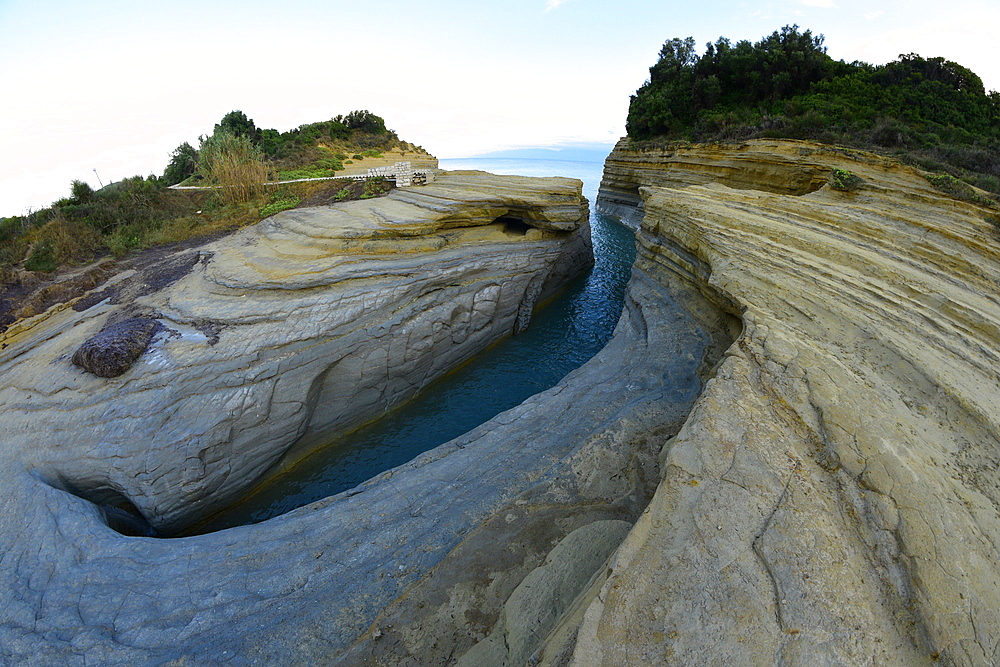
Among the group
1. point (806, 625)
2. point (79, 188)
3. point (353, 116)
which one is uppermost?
point (353, 116)

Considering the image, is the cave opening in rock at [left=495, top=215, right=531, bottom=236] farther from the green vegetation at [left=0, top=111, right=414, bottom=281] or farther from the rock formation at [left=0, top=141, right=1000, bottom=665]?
the green vegetation at [left=0, top=111, right=414, bottom=281]

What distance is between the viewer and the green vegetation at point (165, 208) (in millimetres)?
14961

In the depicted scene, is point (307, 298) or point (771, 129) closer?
point (307, 298)

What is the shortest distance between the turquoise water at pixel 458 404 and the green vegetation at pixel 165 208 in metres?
9.94

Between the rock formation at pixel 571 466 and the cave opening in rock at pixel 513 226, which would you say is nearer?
the rock formation at pixel 571 466

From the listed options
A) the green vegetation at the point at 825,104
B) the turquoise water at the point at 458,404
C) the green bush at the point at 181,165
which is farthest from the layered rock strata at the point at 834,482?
the green bush at the point at 181,165

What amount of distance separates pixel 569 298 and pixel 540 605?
1523 cm

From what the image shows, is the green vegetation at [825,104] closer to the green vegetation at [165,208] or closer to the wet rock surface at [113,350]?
the green vegetation at [165,208]

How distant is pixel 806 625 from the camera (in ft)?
11.1

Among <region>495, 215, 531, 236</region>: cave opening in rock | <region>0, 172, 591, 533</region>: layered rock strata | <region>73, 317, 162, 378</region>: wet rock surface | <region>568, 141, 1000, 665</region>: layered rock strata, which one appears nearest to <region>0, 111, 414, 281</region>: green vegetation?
<region>0, 172, 591, 533</region>: layered rock strata

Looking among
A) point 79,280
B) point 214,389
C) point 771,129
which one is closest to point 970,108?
point 771,129

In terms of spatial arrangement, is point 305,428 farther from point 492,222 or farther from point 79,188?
point 79,188

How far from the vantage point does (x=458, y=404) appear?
12.3 meters

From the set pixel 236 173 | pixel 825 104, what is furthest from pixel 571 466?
pixel 825 104
